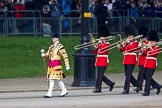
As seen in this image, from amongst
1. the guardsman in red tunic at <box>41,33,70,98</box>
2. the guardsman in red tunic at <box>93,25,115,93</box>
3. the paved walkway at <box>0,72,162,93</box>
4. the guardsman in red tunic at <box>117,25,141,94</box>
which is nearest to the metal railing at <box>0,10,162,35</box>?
the paved walkway at <box>0,72,162,93</box>

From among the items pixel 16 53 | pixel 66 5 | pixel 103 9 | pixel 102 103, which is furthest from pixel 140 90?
pixel 66 5

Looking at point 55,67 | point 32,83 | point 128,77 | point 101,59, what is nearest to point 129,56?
point 128,77

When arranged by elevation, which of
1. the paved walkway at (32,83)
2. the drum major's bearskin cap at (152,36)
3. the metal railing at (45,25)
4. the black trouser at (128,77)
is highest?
the drum major's bearskin cap at (152,36)

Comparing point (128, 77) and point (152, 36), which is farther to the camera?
point (128, 77)

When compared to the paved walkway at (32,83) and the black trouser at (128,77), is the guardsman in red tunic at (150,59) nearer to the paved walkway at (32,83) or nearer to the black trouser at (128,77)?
the black trouser at (128,77)

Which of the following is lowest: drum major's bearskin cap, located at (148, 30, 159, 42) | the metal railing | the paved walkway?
the paved walkway

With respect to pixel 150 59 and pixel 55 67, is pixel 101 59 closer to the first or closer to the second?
pixel 150 59

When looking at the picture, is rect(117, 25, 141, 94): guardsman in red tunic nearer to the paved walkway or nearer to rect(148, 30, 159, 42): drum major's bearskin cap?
rect(148, 30, 159, 42): drum major's bearskin cap

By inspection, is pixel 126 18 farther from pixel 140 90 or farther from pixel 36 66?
pixel 140 90

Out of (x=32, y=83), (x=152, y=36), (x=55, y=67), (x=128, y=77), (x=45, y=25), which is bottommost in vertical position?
(x=32, y=83)

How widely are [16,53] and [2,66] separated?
9.33ft

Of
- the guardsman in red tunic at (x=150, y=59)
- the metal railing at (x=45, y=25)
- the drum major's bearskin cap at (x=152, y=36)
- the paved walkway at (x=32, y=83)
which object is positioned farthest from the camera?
the metal railing at (x=45, y=25)

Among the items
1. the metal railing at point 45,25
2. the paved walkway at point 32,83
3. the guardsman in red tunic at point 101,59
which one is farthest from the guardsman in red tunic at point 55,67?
the metal railing at point 45,25

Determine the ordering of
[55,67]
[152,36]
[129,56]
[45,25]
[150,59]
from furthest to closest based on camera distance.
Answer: [45,25], [129,56], [152,36], [150,59], [55,67]
